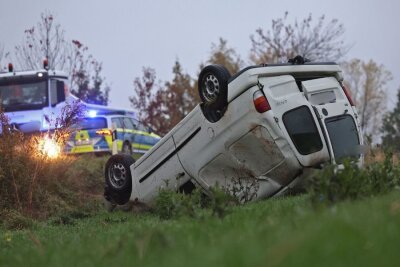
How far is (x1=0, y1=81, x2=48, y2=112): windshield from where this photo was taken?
19.8 metres

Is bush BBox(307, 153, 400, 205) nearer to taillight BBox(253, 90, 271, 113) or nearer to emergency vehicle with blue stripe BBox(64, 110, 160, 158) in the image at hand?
taillight BBox(253, 90, 271, 113)

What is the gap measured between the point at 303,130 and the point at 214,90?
1.40 m

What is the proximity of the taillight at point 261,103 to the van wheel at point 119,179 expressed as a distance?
3328mm

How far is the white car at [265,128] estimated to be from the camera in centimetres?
893

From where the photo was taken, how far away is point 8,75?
782 inches

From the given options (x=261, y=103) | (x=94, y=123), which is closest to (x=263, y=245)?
(x=261, y=103)

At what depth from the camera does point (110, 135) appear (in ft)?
64.0

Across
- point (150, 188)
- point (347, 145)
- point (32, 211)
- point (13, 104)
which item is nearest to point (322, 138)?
point (347, 145)

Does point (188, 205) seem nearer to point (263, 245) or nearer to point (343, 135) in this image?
point (263, 245)

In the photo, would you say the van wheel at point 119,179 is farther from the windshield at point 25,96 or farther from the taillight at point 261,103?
the windshield at point 25,96

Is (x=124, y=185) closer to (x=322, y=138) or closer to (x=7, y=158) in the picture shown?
(x=7, y=158)

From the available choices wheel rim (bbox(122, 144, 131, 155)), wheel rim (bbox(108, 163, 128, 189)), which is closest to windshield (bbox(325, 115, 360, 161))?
wheel rim (bbox(108, 163, 128, 189))

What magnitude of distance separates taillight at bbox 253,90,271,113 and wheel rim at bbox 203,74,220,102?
0.62 m

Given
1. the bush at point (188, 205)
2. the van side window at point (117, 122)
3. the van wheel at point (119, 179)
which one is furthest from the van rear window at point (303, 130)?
the van side window at point (117, 122)
